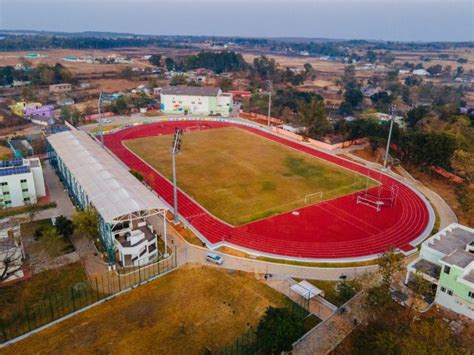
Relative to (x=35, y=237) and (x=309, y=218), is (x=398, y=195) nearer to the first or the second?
(x=309, y=218)

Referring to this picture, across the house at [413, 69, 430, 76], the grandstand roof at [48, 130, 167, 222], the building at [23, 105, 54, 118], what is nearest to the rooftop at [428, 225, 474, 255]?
the grandstand roof at [48, 130, 167, 222]

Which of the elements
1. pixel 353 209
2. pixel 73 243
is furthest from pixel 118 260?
pixel 353 209

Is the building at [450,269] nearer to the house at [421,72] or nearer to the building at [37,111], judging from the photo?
the building at [37,111]

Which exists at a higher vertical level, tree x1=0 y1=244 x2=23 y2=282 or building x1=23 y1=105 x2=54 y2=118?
building x1=23 y1=105 x2=54 y2=118

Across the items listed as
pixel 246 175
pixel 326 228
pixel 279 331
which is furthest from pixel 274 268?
pixel 246 175

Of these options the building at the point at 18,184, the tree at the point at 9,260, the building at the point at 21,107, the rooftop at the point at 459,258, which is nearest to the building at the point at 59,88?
the building at the point at 21,107

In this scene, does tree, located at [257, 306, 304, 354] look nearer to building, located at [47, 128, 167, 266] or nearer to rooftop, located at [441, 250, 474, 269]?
rooftop, located at [441, 250, 474, 269]

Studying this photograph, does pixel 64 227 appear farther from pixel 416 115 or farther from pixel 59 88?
pixel 59 88
